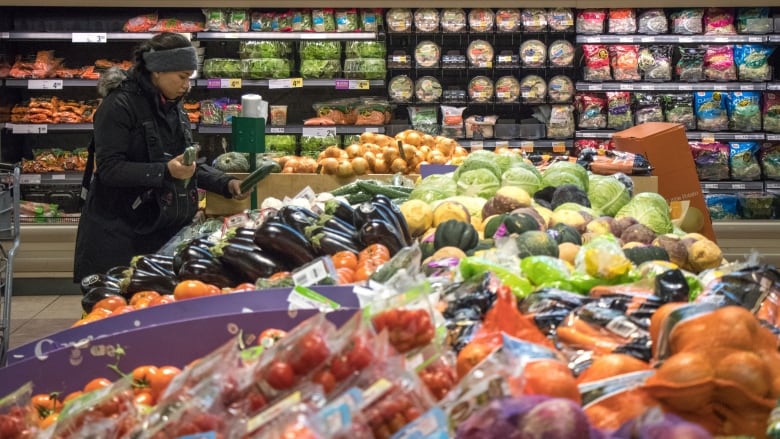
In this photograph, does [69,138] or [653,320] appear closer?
[653,320]

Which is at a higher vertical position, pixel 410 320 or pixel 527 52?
pixel 527 52

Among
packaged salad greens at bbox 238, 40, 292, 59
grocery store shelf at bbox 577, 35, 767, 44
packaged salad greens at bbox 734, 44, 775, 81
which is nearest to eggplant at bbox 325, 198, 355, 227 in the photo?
packaged salad greens at bbox 238, 40, 292, 59

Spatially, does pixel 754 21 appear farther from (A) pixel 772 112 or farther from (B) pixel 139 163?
(B) pixel 139 163

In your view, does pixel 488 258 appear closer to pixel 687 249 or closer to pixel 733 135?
pixel 687 249

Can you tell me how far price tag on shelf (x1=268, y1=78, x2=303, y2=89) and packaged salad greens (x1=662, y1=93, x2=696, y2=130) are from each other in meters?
3.03

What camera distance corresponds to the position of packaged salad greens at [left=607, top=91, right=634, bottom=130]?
760cm

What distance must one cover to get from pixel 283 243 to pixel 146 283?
438 mm

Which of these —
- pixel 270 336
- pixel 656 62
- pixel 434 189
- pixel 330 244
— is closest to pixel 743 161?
pixel 656 62

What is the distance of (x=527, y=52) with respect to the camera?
24.1 feet

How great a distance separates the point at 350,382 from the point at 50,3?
256 inches

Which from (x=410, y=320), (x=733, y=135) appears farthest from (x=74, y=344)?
(x=733, y=135)

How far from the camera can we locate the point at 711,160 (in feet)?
24.8

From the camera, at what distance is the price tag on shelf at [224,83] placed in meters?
7.16

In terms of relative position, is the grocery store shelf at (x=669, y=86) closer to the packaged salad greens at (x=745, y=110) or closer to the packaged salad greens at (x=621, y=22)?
the packaged salad greens at (x=745, y=110)
